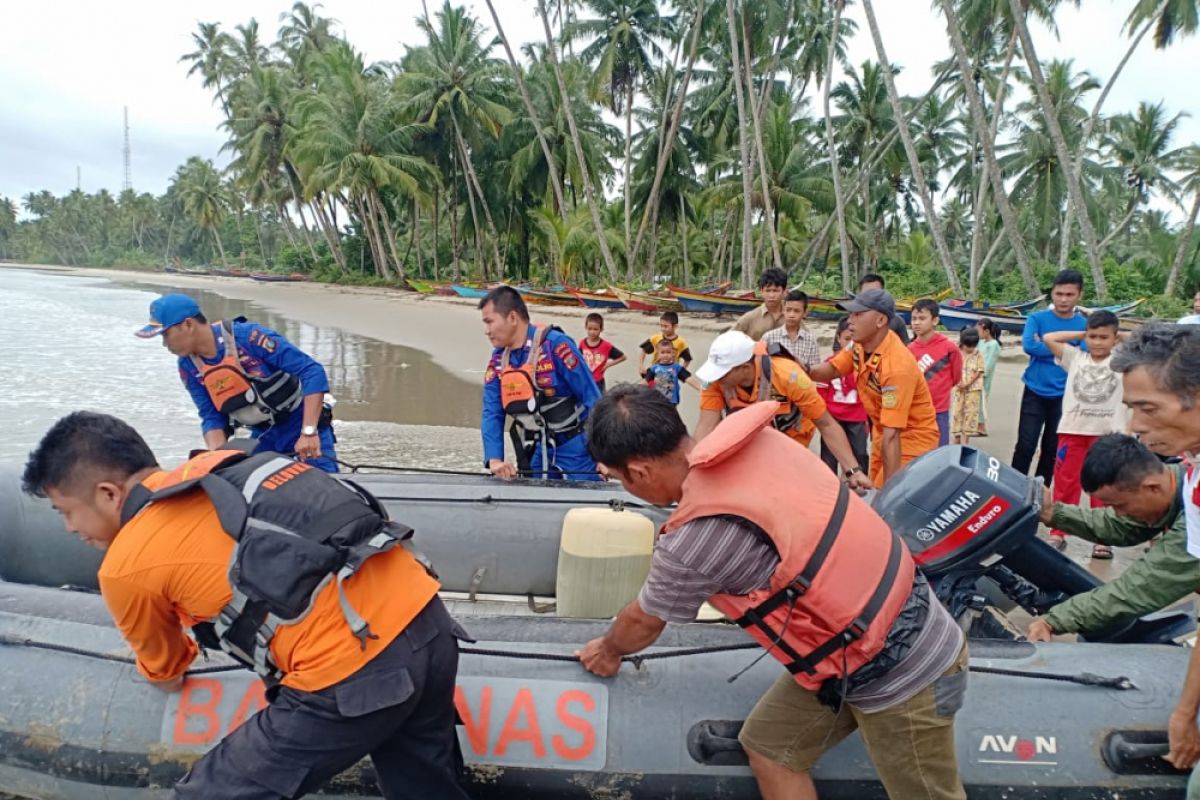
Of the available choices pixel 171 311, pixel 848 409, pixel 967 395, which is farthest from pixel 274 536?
pixel 967 395

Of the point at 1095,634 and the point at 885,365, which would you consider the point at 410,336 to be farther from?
the point at 1095,634

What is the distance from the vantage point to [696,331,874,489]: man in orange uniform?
2.98 metres

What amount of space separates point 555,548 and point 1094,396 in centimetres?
296

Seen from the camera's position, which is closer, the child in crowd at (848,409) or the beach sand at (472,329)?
the child in crowd at (848,409)

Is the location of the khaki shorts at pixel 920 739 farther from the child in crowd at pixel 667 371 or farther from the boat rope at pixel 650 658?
the child in crowd at pixel 667 371

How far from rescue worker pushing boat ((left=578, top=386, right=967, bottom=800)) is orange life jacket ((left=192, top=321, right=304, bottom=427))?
243cm

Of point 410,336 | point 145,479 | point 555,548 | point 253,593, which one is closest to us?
point 253,593

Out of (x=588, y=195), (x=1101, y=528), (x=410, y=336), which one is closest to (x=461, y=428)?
(x=1101, y=528)

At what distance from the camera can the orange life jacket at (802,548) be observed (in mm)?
1409

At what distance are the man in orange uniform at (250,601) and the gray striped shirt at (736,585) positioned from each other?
510 mm

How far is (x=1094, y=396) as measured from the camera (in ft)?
13.0

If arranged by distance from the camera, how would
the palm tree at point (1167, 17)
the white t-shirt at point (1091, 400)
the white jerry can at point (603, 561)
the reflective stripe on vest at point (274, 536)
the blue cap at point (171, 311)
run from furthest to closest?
the palm tree at point (1167, 17), the white t-shirt at point (1091, 400), the blue cap at point (171, 311), the white jerry can at point (603, 561), the reflective stripe on vest at point (274, 536)

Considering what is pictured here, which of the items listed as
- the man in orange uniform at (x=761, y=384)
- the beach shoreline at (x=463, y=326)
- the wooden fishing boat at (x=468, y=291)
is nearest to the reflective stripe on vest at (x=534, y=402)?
the man in orange uniform at (x=761, y=384)

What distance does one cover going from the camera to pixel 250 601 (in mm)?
1432
